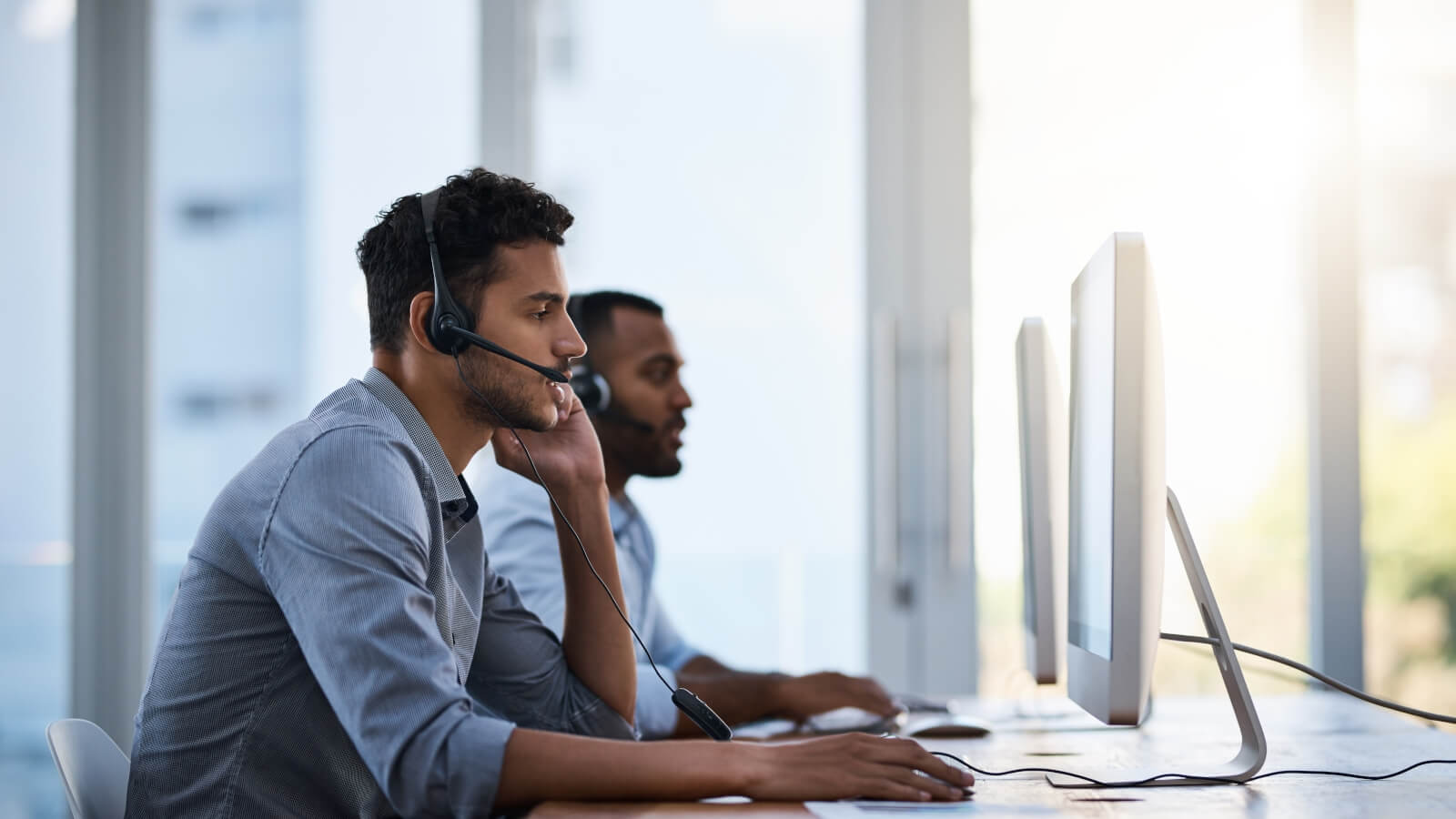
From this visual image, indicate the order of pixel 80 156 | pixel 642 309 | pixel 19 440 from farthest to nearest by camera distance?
1. pixel 80 156
2. pixel 19 440
3. pixel 642 309

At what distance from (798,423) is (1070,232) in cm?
84

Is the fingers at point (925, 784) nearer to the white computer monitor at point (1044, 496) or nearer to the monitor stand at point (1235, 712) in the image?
the monitor stand at point (1235, 712)

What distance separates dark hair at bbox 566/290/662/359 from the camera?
2.10 meters

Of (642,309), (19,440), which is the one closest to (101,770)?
(642,309)

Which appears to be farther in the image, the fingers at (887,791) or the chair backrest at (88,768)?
the chair backrest at (88,768)

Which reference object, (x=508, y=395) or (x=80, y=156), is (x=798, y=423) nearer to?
(x=508, y=395)

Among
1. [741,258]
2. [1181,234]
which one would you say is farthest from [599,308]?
[1181,234]

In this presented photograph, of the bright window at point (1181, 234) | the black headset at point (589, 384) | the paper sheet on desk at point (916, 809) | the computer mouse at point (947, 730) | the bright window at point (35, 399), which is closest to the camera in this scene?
the paper sheet on desk at point (916, 809)

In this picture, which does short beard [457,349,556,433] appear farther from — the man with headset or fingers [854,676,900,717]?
fingers [854,676,900,717]

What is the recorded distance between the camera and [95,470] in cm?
283

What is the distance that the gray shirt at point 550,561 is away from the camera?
161 centimetres

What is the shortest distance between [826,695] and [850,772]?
0.69m

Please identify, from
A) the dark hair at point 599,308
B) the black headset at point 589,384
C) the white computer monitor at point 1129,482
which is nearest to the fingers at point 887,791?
the white computer monitor at point 1129,482

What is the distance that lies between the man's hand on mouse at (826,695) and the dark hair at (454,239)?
743mm
